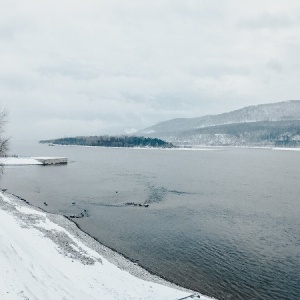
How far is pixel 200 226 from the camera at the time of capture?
50375 mm

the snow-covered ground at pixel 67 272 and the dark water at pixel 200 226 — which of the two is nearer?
the snow-covered ground at pixel 67 272

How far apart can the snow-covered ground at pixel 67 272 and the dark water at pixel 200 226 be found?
360 centimetres

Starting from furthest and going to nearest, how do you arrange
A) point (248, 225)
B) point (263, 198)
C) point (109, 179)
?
point (109, 179) → point (263, 198) → point (248, 225)

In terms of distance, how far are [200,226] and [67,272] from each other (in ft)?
85.9

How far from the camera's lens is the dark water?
33500 mm

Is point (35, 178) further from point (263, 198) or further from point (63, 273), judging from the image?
point (63, 273)

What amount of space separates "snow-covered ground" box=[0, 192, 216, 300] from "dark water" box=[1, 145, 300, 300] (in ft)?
11.8

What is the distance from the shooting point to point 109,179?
100 meters

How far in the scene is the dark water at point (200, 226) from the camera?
33.5 metres

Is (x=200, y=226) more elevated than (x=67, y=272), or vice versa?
(x=67, y=272)

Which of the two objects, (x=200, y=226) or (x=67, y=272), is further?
(x=200, y=226)

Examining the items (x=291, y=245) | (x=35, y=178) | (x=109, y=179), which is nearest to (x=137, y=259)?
(x=291, y=245)

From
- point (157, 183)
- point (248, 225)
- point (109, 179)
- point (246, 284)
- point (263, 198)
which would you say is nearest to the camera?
point (246, 284)

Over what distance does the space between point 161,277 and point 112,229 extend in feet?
55.0
